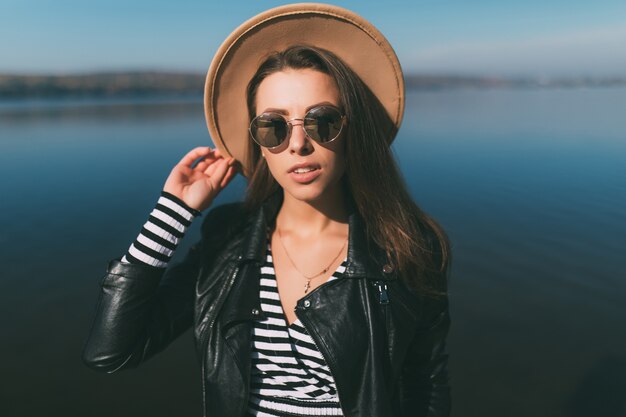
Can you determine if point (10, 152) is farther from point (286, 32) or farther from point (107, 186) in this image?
point (286, 32)

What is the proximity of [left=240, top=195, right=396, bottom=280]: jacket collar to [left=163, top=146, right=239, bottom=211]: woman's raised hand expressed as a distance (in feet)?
0.90

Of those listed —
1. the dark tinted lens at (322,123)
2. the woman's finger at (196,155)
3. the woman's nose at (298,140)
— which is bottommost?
the woman's finger at (196,155)

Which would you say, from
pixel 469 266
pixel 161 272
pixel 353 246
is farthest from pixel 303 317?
pixel 469 266

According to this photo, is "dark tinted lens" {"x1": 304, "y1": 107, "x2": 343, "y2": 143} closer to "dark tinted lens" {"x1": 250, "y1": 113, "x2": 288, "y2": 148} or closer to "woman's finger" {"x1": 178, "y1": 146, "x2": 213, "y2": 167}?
"dark tinted lens" {"x1": 250, "y1": 113, "x2": 288, "y2": 148}

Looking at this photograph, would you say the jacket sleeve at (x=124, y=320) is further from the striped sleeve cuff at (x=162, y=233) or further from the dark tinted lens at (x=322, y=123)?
the dark tinted lens at (x=322, y=123)

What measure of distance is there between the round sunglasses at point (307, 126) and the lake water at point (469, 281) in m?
4.36

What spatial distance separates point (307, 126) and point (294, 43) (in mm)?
480

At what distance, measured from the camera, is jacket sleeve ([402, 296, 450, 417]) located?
220 cm

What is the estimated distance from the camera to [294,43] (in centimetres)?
218

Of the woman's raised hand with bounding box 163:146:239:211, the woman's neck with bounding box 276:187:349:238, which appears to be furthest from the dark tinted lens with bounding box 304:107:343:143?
the woman's raised hand with bounding box 163:146:239:211

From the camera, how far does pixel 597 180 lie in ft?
44.1

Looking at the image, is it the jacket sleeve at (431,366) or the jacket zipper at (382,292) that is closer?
the jacket zipper at (382,292)

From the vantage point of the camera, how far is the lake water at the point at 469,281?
550cm

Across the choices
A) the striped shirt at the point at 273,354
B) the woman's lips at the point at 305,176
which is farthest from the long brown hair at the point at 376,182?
the striped shirt at the point at 273,354
